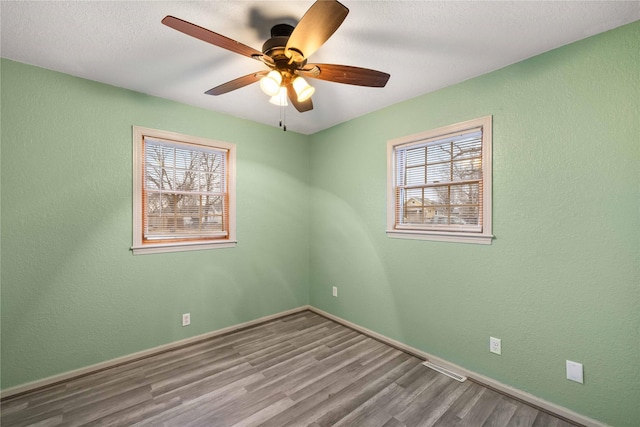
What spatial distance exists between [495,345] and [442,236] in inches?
37.4

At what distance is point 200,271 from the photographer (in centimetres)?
301

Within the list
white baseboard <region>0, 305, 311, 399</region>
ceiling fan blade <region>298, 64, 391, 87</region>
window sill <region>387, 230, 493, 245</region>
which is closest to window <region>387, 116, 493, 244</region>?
window sill <region>387, 230, 493, 245</region>

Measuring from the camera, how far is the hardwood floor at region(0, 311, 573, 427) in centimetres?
186

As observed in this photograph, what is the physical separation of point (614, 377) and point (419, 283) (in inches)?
53.4

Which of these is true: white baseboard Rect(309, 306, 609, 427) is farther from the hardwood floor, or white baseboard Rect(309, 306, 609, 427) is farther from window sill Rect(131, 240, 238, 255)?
window sill Rect(131, 240, 238, 255)

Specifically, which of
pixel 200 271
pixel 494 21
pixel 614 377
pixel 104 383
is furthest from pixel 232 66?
pixel 614 377

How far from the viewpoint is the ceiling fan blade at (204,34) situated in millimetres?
1267

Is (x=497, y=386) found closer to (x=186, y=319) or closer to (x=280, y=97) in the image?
(x=280, y=97)

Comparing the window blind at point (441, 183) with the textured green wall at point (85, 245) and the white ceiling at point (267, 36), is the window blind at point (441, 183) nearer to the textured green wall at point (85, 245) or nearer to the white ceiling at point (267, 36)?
the white ceiling at point (267, 36)

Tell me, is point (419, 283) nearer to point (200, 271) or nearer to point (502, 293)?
point (502, 293)

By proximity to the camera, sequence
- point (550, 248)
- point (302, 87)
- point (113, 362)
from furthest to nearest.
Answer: point (113, 362) < point (550, 248) < point (302, 87)


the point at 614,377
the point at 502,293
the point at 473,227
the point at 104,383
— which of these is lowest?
the point at 104,383

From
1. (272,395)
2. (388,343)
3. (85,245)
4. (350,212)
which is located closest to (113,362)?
(85,245)

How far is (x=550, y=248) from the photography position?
1972mm
